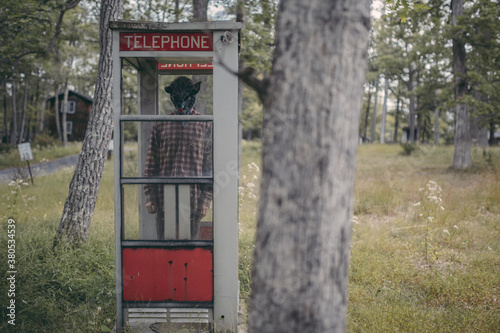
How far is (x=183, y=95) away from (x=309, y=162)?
2.33 meters

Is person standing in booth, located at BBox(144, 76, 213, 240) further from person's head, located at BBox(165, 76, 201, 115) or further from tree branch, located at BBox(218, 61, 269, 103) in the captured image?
tree branch, located at BBox(218, 61, 269, 103)

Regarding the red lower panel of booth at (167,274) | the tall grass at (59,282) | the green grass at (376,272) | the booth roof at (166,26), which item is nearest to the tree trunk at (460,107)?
the green grass at (376,272)

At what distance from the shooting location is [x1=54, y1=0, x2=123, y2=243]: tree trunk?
5.44 meters

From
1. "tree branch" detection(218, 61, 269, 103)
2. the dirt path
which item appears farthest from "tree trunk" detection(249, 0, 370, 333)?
the dirt path

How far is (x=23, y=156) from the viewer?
1053 centimetres

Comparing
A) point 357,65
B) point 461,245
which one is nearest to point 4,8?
point 357,65

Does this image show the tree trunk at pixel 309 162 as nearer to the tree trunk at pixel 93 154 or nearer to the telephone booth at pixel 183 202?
the telephone booth at pixel 183 202

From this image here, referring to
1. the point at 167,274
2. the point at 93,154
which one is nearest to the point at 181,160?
the point at 167,274

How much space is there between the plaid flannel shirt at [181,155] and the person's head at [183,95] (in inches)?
9.9

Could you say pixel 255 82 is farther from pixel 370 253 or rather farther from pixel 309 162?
pixel 370 253

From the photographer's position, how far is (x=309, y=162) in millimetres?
1774

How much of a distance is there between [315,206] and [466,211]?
734 centimetres

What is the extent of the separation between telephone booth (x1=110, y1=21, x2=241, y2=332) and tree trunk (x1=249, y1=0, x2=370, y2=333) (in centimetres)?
159

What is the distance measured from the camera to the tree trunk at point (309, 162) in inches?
70.0
